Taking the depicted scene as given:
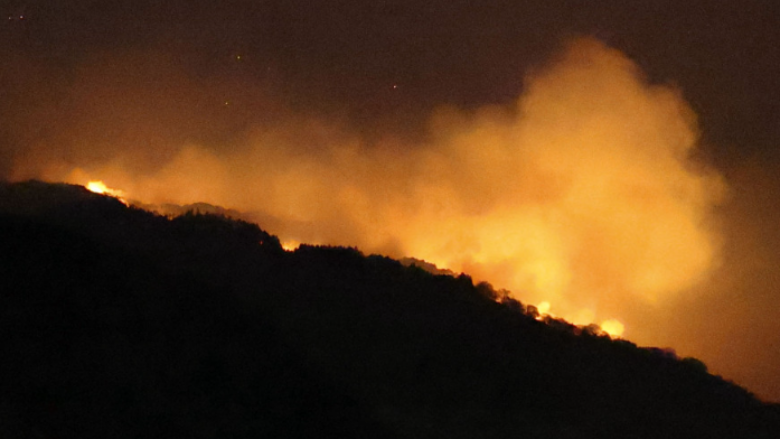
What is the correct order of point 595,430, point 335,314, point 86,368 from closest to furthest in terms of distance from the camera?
point 86,368, point 595,430, point 335,314

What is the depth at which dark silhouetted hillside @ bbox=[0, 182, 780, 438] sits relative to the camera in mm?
10320

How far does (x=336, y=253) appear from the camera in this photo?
575 inches

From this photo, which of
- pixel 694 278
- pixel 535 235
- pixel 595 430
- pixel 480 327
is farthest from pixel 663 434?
pixel 694 278

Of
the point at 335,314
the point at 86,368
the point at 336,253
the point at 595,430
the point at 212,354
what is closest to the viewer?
the point at 86,368

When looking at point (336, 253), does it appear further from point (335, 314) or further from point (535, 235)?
point (535, 235)

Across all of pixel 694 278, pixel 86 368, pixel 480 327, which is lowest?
pixel 86 368

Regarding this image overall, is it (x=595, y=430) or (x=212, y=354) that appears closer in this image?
(x=212, y=354)

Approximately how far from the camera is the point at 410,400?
11.8m

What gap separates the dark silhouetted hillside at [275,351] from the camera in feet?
33.9

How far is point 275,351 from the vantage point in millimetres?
11812

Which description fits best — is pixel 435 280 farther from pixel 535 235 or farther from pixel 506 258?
pixel 535 235

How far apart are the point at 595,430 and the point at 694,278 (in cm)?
1630

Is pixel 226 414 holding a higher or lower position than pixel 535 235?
lower

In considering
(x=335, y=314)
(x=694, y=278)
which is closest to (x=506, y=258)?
(x=694, y=278)
